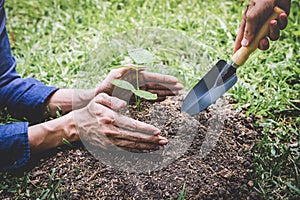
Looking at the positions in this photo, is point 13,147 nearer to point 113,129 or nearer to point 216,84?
point 113,129

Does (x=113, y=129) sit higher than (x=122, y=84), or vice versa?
(x=122, y=84)

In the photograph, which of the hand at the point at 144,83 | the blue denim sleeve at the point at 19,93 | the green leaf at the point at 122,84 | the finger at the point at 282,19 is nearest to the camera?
the finger at the point at 282,19

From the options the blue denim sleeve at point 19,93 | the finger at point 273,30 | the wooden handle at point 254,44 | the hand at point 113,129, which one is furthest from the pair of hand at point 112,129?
the finger at point 273,30

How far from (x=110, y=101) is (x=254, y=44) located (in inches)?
20.6

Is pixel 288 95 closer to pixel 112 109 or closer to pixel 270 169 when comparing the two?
pixel 270 169

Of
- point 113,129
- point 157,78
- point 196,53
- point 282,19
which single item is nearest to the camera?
point 282,19

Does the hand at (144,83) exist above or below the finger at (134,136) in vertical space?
above

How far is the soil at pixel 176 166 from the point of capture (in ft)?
4.72

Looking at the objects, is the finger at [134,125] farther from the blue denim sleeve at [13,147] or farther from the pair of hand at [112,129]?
the blue denim sleeve at [13,147]

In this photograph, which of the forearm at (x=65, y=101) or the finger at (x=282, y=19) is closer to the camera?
the finger at (x=282, y=19)

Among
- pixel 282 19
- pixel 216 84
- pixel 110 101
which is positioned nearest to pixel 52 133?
pixel 110 101

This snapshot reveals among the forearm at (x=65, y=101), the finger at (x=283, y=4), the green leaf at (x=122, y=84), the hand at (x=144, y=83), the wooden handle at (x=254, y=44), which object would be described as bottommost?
the forearm at (x=65, y=101)

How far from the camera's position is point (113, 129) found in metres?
1.51

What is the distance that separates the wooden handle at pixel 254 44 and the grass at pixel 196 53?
0.32m
